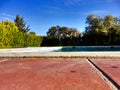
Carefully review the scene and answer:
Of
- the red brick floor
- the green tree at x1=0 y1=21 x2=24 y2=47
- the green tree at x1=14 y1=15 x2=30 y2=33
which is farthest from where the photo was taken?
the green tree at x1=14 y1=15 x2=30 y2=33

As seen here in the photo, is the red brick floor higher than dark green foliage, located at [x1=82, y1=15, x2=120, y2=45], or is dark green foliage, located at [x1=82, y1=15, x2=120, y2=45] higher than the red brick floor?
dark green foliage, located at [x1=82, y1=15, x2=120, y2=45]

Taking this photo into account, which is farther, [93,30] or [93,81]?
[93,30]

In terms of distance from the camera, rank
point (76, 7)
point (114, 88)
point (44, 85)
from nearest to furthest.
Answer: point (114, 88) < point (44, 85) < point (76, 7)

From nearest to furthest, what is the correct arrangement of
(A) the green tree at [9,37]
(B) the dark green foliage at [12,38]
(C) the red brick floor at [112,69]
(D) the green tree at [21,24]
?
(C) the red brick floor at [112,69]
(A) the green tree at [9,37]
(B) the dark green foliage at [12,38]
(D) the green tree at [21,24]

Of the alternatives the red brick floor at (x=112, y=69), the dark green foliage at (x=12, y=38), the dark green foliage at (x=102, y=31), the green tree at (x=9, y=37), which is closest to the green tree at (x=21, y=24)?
the dark green foliage at (x=102, y=31)

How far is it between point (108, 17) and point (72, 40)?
1065 cm

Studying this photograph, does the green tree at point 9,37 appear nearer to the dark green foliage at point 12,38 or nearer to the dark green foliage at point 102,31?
the dark green foliage at point 12,38

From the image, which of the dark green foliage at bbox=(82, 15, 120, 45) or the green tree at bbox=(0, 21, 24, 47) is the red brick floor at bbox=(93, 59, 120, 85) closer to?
the green tree at bbox=(0, 21, 24, 47)

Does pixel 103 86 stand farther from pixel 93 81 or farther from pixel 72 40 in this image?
pixel 72 40

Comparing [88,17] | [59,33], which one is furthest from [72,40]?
[59,33]

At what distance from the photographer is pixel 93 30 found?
3806 centimetres

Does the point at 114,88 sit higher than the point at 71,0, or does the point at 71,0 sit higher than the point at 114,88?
the point at 71,0

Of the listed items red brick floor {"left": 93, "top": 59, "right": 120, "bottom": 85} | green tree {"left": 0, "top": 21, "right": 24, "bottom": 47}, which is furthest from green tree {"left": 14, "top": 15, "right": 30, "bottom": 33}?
red brick floor {"left": 93, "top": 59, "right": 120, "bottom": 85}

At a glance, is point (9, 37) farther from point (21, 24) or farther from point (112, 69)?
point (21, 24)
